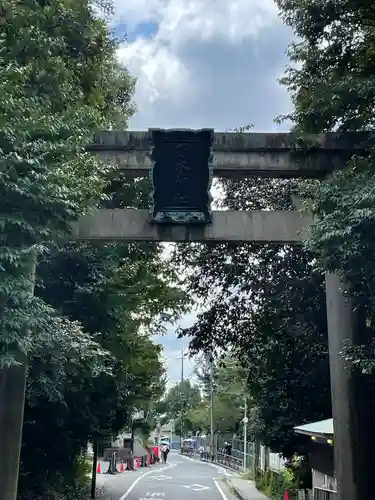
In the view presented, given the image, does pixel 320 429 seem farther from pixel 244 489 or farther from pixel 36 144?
pixel 244 489

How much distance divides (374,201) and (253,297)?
8.61 metres

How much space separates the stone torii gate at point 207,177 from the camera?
10266mm

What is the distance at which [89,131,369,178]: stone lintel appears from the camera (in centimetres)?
1048

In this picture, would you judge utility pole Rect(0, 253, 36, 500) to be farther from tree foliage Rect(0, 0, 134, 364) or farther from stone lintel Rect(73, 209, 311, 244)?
tree foliage Rect(0, 0, 134, 364)

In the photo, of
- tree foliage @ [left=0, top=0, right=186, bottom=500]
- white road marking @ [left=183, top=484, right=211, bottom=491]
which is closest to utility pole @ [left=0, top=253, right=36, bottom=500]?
tree foliage @ [left=0, top=0, right=186, bottom=500]

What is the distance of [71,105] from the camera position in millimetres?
9977

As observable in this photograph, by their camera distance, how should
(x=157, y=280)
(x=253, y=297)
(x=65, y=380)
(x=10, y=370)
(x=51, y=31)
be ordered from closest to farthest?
(x=10, y=370) → (x=51, y=31) → (x=65, y=380) → (x=253, y=297) → (x=157, y=280)

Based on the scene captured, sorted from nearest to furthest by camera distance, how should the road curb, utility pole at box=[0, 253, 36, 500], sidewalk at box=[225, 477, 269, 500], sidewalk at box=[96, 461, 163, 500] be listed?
utility pole at box=[0, 253, 36, 500]
sidewalk at box=[96, 461, 163, 500]
sidewalk at box=[225, 477, 269, 500]
the road curb

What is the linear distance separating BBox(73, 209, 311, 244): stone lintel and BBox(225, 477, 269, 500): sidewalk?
512 inches

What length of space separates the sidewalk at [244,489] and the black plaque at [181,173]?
44.2 feet

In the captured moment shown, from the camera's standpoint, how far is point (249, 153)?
1054 cm

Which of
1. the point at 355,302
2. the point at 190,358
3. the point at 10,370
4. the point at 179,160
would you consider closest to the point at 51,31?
the point at 179,160

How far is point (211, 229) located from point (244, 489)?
1639 centimetres

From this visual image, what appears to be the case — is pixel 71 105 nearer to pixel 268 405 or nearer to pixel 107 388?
pixel 107 388
